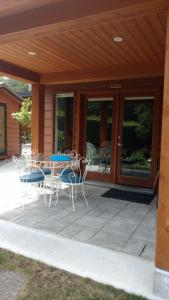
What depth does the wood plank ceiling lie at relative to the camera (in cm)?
274

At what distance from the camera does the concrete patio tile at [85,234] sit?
2.92 metres

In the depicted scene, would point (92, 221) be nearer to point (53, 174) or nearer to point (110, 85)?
point (53, 174)

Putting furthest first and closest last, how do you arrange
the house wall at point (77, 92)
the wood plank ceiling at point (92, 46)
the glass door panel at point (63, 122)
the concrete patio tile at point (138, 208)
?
1. the glass door panel at point (63, 122)
2. the house wall at point (77, 92)
3. the concrete patio tile at point (138, 208)
4. the wood plank ceiling at point (92, 46)

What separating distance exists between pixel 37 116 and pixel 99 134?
1.41m

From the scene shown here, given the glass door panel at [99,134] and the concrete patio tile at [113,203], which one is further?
the glass door panel at [99,134]

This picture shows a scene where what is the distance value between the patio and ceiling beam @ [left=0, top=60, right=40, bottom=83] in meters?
2.39

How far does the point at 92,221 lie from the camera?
347 centimetres

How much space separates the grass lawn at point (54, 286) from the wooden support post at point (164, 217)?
196mm

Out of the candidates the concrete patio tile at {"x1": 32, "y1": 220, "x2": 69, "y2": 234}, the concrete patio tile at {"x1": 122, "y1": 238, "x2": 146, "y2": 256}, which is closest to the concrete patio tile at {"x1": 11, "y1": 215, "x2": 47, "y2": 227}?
the concrete patio tile at {"x1": 32, "y1": 220, "x2": 69, "y2": 234}

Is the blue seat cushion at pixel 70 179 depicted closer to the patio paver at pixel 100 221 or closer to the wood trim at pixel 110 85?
the patio paver at pixel 100 221

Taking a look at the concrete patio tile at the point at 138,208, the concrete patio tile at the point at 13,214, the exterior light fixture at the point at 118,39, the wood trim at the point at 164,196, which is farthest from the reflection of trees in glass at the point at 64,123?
the wood trim at the point at 164,196

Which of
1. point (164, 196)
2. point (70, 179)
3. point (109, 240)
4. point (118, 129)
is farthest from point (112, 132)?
point (164, 196)

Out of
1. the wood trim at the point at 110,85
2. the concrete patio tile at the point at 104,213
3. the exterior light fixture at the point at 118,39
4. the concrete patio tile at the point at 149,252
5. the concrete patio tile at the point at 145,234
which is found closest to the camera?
the concrete patio tile at the point at 149,252

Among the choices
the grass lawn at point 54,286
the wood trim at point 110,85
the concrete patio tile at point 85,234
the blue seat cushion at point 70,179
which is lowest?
the grass lawn at point 54,286
